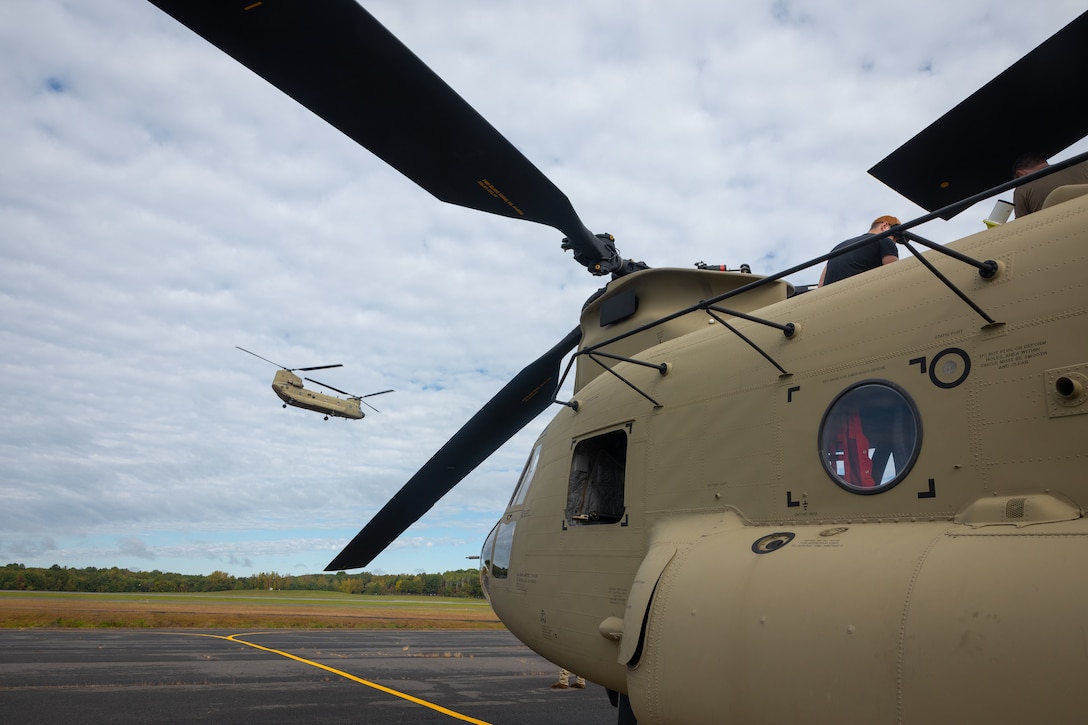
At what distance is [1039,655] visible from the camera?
263cm

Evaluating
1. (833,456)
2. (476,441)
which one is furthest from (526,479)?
(833,456)

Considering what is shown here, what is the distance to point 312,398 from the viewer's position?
43156 mm

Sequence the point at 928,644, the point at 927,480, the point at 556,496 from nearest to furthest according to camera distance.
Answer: the point at 928,644, the point at 927,480, the point at 556,496

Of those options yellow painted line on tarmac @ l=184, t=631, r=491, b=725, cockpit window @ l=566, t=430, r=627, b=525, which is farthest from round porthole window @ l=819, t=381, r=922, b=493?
yellow painted line on tarmac @ l=184, t=631, r=491, b=725

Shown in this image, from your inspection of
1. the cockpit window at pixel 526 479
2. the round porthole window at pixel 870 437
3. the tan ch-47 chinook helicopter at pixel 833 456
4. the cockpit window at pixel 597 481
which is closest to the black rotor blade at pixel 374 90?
the tan ch-47 chinook helicopter at pixel 833 456

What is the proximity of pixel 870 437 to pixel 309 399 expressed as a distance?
42010 millimetres

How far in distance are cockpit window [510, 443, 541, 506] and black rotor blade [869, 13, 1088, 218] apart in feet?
14.3

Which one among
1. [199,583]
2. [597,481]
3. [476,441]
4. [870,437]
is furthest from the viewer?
[199,583]

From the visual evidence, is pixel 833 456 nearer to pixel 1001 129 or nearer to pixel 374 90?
pixel 1001 129

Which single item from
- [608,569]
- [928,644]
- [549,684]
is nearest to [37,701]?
[549,684]

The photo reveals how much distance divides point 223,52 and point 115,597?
71.7 m

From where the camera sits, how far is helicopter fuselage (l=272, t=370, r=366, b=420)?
41281 mm

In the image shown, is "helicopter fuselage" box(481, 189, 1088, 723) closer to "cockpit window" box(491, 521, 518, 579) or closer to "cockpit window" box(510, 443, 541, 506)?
"cockpit window" box(491, 521, 518, 579)

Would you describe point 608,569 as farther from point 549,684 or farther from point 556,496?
point 549,684
